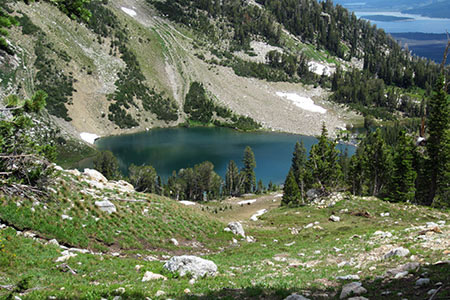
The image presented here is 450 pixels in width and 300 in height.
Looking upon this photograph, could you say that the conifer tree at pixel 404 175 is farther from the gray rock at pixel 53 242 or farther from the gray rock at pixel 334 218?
the gray rock at pixel 53 242

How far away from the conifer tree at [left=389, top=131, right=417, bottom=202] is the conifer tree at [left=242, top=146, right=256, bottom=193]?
182 feet

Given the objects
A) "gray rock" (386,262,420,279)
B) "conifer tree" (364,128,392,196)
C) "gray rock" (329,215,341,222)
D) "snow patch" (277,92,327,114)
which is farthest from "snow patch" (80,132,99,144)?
"gray rock" (386,262,420,279)

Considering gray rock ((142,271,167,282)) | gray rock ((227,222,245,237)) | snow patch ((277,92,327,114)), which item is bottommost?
gray rock ((227,222,245,237))

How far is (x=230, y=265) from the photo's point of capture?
18516 millimetres

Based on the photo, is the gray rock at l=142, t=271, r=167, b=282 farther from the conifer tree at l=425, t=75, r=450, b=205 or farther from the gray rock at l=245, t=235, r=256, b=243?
the conifer tree at l=425, t=75, r=450, b=205

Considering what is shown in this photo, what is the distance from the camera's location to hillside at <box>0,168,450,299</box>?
11.4 m

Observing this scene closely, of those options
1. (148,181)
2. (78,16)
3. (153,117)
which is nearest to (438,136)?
(78,16)

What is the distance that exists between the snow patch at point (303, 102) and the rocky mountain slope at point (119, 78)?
1.71 meters

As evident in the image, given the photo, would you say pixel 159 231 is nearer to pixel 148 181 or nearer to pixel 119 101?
pixel 148 181

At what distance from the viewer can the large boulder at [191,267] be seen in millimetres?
14395

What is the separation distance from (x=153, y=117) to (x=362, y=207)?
135981 mm

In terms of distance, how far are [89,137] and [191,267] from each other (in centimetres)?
13155

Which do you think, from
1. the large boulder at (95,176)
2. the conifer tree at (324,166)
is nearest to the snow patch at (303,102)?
the conifer tree at (324,166)

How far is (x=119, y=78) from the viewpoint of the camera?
6452 inches
